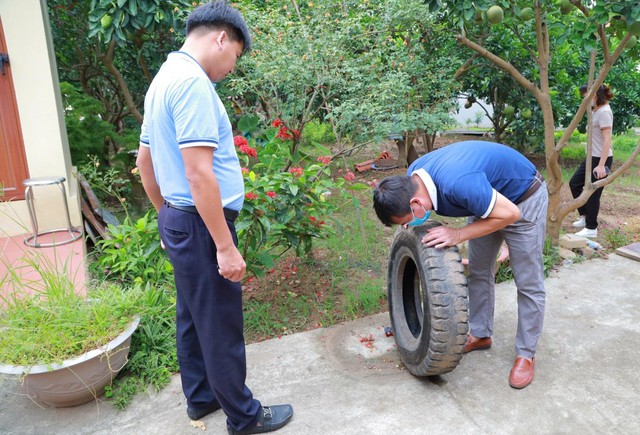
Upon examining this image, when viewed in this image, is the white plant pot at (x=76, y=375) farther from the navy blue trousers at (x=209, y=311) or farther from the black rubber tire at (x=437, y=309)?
the black rubber tire at (x=437, y=309)

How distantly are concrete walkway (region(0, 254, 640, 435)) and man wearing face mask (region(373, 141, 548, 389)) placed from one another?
0.21 metres

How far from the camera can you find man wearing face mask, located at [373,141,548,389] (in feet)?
8.07

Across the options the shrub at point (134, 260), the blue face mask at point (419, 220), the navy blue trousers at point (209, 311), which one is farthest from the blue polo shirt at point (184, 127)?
the shrub at point (134, 260)

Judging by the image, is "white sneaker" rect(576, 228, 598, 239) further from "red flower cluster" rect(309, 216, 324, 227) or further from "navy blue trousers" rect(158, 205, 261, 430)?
"navy blue trousers" rect(158, 205, 261, 430)

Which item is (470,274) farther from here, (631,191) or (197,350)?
(631,191)

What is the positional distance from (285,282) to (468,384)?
70.8 inches

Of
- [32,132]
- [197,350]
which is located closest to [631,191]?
[197,350]

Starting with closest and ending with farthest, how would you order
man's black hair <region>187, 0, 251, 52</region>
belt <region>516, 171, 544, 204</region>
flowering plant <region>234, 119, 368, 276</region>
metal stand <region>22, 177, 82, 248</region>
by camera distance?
man's black hair <region>187, 0, 251, 52</region> < belt <region>516, 171, 544, 204</region> < flowering plant <region>234, 119, 368, 276</region> < metal stand <region>22, 177, 82, 248</region>

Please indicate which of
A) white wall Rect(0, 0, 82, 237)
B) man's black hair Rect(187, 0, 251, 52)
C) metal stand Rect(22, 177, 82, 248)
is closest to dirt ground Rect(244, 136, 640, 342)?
metal stand Rect(22, 177, 82, 248)

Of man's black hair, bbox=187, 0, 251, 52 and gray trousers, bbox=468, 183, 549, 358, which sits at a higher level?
man's black hair, bbox=187, 0, 251, 52

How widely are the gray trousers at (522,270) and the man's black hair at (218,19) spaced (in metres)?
1.77

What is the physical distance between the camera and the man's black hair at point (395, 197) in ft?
8.14

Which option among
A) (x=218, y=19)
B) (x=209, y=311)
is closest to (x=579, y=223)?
(x=209, y=311)

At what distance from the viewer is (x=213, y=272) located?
7.00ft
